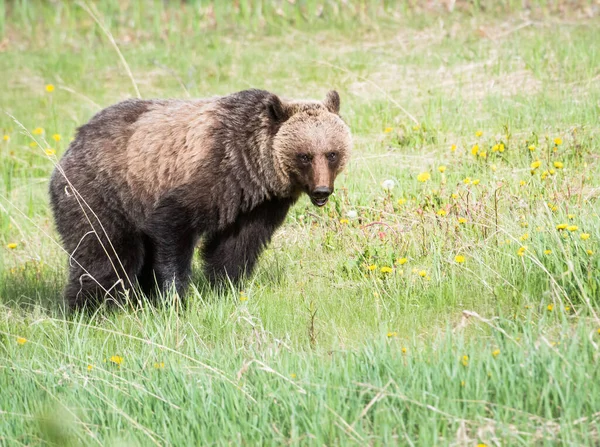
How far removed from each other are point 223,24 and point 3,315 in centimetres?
1039

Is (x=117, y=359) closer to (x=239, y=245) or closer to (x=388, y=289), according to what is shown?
(x=388, y=289)

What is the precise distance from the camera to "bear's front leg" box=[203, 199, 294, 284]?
20.6 ft

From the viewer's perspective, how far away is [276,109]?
6168mm

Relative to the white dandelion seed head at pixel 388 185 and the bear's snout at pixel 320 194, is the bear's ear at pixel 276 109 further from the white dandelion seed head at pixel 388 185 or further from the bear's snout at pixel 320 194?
the white dandelion seed head at pixel 388 185

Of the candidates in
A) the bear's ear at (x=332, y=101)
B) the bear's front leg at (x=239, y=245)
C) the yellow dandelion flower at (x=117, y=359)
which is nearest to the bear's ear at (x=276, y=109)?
the bear's ear at (x=332, y=101)

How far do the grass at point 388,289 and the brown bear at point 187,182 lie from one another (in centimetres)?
36

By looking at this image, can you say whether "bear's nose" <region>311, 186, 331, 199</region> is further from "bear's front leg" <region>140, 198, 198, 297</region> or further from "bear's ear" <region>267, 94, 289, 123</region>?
"bear's front leg" <region>140, 198, 198, 297</region>

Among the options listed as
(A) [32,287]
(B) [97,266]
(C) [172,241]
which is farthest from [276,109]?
(A) [32,287]

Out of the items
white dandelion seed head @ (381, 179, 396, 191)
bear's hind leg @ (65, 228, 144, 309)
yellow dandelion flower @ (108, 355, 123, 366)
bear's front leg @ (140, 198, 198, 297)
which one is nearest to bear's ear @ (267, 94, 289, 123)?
bear's front leg @ (140, 198, 198, 297)

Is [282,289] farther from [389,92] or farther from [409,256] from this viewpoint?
[389,92]

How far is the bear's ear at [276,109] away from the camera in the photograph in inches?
242

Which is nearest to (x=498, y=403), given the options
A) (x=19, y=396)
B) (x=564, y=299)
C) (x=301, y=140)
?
(x=564, y=299)

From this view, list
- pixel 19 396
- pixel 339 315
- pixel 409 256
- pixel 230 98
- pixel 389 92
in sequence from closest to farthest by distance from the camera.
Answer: pixel 19 396 → pixel 339 315 → pixel 409 256 → pixel 230 98 → pixel 389 92

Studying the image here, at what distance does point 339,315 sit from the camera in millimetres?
5125
